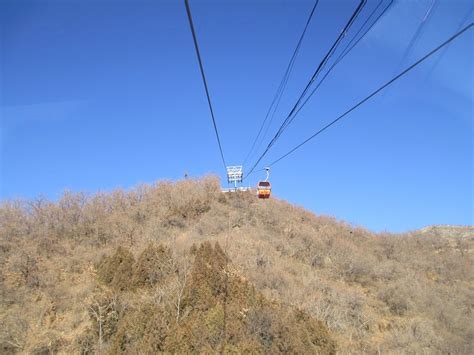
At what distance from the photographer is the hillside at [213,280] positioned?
81.2 ft

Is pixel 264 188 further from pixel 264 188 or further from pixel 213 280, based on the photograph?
pixel 213 280

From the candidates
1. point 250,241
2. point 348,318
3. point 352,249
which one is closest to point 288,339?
point 348,318

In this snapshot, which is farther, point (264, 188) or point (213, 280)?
point (213, 280)

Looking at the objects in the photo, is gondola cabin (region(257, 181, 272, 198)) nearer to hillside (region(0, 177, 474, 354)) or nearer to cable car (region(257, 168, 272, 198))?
cable car (region(257, 168, 272, 198))

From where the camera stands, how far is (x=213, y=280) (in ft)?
96.0

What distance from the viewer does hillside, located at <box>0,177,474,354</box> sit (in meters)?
24.8

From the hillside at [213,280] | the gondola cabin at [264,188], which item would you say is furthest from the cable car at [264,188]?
the hillside at [213,280]

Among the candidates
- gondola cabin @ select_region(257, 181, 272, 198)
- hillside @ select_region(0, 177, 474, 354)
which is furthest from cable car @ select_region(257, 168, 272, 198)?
hillside @ select_region(0, 177, 474, 354)

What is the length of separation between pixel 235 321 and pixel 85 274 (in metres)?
17.7

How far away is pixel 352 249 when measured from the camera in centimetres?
5138

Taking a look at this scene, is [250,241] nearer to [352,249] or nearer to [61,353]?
[352,249]

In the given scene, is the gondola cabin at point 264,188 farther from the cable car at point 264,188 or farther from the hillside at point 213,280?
the hillside at point 213,280

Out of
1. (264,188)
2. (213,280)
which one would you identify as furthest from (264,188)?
(213,280)

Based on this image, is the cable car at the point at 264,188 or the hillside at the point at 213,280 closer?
the cable car at the point at 264,188
